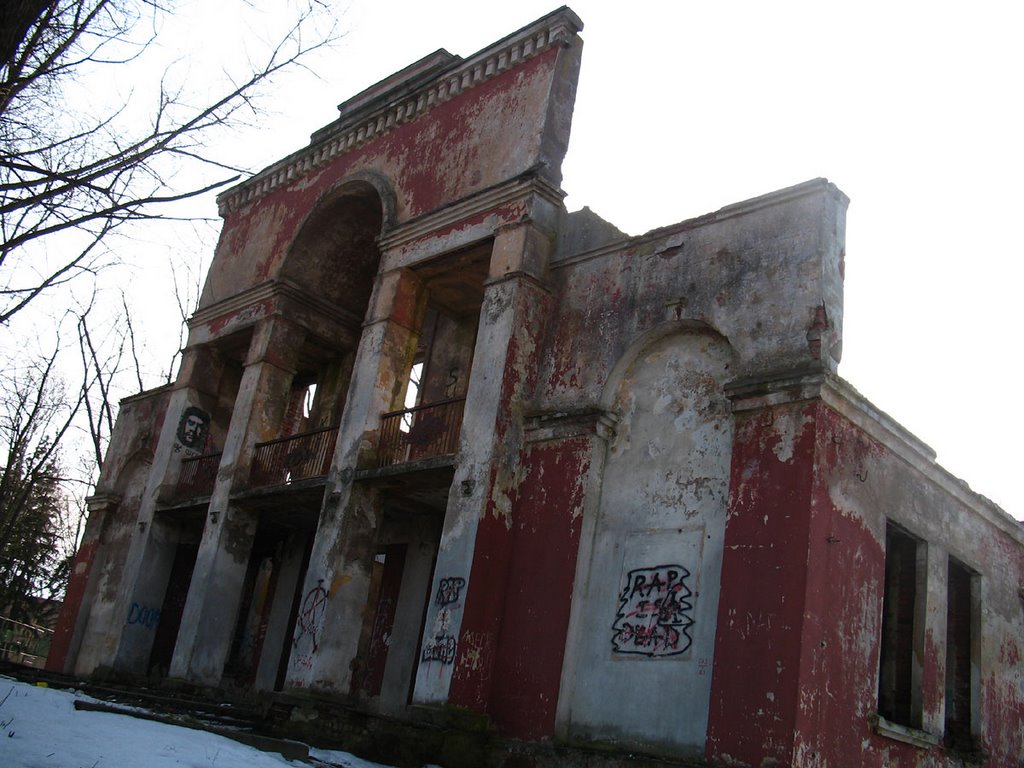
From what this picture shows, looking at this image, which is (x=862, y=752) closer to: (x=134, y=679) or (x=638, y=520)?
(x=638, y=520)

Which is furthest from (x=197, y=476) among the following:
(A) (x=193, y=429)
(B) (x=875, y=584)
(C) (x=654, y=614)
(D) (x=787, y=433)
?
(B) (x=875, y=584)

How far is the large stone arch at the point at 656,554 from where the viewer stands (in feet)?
30.7

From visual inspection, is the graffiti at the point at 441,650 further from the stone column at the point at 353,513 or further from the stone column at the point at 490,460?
the stone column at the point at 353,513

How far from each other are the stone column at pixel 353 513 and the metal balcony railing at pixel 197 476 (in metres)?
5.05

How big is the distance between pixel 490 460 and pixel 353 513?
260cm

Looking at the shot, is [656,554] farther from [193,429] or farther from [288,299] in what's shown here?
[193,429]

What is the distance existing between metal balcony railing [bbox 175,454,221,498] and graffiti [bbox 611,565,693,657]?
988 centimetres

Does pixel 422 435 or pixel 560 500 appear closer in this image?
pixel 560 500

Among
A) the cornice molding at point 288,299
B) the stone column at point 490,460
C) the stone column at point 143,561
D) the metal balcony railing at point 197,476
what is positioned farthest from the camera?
the metal balcony railing at point 197,476

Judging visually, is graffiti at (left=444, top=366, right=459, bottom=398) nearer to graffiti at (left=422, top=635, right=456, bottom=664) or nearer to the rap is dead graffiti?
the rap is dead graffiti

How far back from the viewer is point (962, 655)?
465 inches

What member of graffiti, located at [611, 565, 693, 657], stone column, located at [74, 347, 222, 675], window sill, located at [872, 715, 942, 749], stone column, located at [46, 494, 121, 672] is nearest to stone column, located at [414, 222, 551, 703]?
graffiti, located at [611, 565, 693, 657]

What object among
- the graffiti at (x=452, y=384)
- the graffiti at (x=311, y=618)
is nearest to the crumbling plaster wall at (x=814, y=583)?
the graffiti at (x=311, y=618)

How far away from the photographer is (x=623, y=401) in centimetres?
1115
